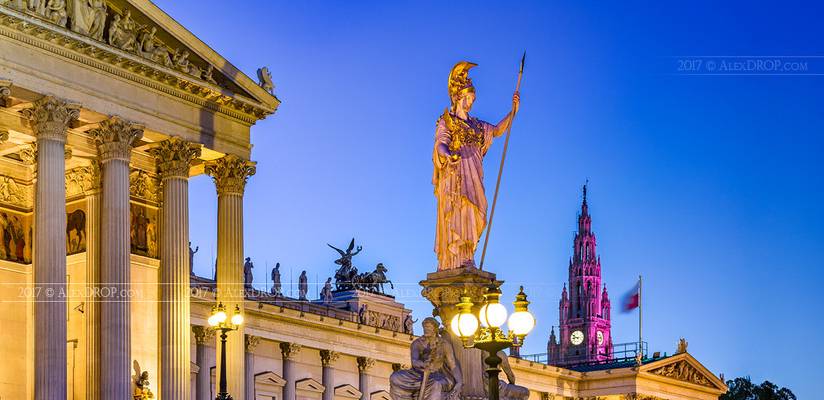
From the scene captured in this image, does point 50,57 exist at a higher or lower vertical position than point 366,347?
higher

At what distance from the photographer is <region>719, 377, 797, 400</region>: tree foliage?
13650 cm

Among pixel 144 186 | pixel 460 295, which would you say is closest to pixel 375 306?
pixel 144 186

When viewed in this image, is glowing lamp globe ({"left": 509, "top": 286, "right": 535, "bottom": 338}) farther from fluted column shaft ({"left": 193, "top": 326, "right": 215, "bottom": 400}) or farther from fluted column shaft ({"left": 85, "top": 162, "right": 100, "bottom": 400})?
fluted column shaft ({"left": 193, "top": 326, "right": 215, "bottom": 400})

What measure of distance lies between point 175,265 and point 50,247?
5.49 meters

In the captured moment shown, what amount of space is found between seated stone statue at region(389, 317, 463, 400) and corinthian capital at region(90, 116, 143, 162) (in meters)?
19.4

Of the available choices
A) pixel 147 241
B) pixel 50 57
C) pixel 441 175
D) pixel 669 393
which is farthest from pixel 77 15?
pixel 669 393

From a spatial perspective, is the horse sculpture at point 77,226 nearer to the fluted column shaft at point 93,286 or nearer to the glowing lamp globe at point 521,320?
the fluted column shaft at point 93,286

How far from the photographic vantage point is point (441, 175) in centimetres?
2525

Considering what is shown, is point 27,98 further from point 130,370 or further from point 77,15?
point 130,370

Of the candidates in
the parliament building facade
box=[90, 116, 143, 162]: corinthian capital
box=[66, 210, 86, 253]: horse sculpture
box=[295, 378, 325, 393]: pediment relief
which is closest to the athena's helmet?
the parliament building facade

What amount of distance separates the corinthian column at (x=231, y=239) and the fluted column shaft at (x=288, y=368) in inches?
961

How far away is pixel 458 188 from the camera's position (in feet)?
81.8

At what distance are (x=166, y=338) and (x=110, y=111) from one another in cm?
653

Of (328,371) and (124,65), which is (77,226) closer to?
(124,65)
